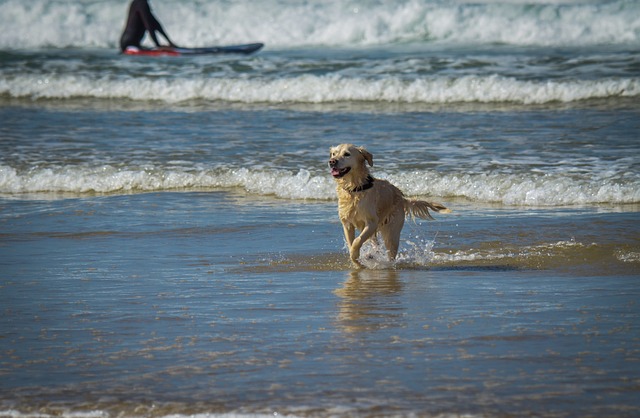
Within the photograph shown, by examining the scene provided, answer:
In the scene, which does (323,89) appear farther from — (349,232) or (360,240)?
(360,240)

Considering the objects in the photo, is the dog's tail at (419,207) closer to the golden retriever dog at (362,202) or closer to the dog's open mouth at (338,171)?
the golden retriever dog at (362,202)

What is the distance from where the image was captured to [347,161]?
7770 millimetres

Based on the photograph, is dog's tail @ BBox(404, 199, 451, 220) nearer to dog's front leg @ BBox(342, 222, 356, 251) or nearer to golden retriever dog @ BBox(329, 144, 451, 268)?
golden retriever dog @ BBox(329, 144, 451, 268)

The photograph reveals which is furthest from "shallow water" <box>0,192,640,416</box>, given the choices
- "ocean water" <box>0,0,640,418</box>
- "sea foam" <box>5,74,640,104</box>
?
"sea foam" <box>5,74,640,104</box>

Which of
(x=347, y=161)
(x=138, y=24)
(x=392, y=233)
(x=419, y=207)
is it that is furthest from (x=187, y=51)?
(x=347, y=161)

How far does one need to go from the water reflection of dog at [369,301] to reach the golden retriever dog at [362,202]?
0.36 metres

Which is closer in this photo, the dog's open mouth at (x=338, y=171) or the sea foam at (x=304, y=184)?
Result: the dog's open mouth at (x=338, y=171)

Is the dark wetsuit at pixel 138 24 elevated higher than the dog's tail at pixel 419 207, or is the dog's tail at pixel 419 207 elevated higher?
the dark wetsuit at pixel 138 24

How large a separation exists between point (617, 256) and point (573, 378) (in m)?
3.24

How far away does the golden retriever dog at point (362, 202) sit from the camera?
7809mm

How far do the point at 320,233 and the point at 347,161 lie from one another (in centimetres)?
158

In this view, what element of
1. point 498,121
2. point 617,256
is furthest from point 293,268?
point 498,121

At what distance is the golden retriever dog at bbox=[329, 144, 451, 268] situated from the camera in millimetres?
7809

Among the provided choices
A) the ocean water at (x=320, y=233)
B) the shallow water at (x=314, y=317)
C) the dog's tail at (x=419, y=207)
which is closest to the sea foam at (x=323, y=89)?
the ocean water at (x=320, y=233)
